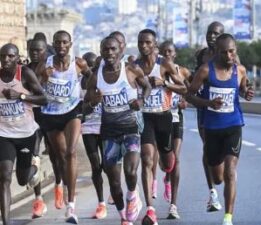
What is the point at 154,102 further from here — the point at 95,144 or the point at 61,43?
the point at 61,43

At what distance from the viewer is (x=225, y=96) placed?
9.29m

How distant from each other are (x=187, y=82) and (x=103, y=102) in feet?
7.17

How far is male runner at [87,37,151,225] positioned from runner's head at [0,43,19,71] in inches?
31.7

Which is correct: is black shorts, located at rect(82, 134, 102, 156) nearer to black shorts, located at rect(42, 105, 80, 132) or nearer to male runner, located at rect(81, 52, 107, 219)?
male runner, located at rect(81, 52, 107, 219)

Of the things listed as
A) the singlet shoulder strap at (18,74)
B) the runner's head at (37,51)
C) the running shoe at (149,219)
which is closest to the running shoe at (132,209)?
the running shoe at (149,219)

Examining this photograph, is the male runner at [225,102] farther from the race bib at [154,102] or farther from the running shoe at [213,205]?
the running shoe at [213,205]

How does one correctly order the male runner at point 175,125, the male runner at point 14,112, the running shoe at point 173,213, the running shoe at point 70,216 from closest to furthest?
the male runner at point 14,112 → the running shoe at point 70,216 → the running shoe at point 173,213 → the male runner at point 175,125

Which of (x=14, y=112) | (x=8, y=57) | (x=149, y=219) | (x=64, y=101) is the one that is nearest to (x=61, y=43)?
(x=64, y=101)

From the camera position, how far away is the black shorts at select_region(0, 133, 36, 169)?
941 cm

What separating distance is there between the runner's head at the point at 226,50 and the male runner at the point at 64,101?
1905 mm

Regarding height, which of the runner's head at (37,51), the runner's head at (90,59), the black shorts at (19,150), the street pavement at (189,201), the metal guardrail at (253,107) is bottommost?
the metal guardrail at (253,107)

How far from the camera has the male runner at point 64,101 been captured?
10539 mm

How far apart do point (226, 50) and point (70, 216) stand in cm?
240

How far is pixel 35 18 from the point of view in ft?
289
